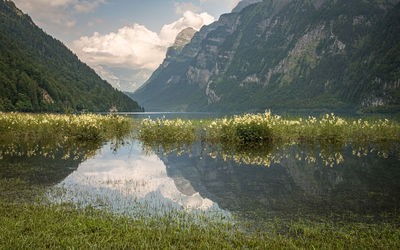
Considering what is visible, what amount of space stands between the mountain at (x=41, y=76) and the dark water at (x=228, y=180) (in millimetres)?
74843

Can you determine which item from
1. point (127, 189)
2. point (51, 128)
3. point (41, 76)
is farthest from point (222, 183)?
point (41, 76)

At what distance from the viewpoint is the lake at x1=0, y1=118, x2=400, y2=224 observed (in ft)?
28.5

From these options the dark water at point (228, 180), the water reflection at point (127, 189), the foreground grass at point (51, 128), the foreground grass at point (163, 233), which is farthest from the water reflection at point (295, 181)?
the foreground grass at point (51, 128)

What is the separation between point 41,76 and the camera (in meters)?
113

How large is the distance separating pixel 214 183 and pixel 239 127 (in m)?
14.7

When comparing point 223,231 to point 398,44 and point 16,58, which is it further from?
point 398,44

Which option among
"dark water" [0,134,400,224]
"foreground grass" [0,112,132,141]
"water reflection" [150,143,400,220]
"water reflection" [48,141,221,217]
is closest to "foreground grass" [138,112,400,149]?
"foreground grass" [0,112,132,141]

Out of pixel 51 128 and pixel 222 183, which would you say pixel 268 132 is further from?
pixel 51 128

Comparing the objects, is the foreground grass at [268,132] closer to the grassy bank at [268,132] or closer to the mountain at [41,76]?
the grassy bank at [268,132]

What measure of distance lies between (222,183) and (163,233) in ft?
19.8

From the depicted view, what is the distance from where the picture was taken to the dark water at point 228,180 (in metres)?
8.90

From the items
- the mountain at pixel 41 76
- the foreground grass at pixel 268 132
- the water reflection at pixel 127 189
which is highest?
the mountain at pixel 41 76

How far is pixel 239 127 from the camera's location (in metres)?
26.4

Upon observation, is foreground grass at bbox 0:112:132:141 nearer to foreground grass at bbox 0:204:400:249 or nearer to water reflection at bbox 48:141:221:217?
water reflection at bbox 48:141:221:217
